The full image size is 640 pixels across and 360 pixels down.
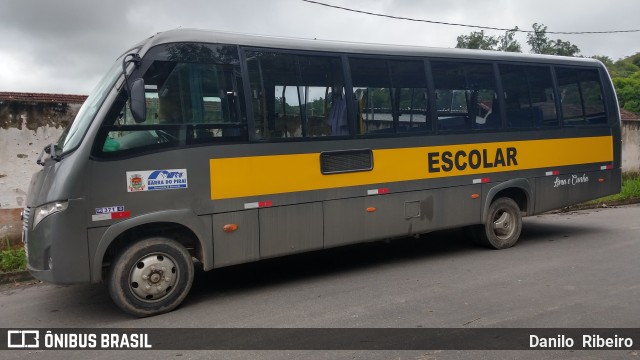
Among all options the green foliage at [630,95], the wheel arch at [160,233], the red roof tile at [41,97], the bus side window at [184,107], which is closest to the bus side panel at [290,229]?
the wheel arch at [160,233]

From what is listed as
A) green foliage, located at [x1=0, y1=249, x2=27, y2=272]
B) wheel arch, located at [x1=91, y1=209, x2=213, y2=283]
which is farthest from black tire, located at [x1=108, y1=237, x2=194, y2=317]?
green foliage, located at [x1=0, y1=249, x2=27, y2=272]

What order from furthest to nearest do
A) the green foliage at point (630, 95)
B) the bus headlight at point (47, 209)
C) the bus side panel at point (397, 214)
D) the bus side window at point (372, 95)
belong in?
the green foliage at point (630, 95) < the bus side window at point (372, 95) < the bus side panel at point (397, 214) < the bus headlight at point (47, 209)

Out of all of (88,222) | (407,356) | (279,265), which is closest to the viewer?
(407,356)

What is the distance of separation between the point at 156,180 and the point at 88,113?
0.98 metres

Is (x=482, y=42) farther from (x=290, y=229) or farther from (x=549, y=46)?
(x=290, y=229)

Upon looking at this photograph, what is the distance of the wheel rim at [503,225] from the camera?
835 centimetres

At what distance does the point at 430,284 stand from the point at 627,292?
2.11m

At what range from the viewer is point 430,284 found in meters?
6.35

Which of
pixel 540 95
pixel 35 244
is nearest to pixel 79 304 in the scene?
pixel 35 244

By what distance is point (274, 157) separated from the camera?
608 cm

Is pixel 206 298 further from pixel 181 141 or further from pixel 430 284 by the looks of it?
pixel 430 284

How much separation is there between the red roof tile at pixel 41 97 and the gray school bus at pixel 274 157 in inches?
157

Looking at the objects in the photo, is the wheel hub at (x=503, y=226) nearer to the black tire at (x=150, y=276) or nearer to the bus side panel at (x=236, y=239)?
the bus side panel at (x=236, y=239)

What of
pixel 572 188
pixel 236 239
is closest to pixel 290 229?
pixel 236 239
